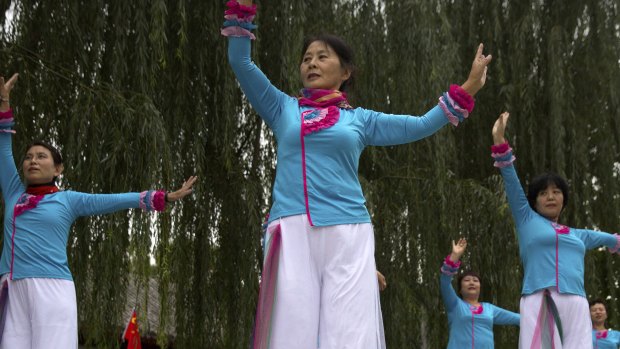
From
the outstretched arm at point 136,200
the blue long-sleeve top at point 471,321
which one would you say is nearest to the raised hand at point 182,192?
the outstretched arm at point 136,200

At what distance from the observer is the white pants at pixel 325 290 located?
133 inches

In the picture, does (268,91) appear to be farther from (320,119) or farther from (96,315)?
(96,315)

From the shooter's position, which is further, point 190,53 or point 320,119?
point 190,53

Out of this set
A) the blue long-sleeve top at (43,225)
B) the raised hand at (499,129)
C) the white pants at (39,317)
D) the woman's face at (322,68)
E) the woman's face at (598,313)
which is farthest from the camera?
the woman's face at (598,313)

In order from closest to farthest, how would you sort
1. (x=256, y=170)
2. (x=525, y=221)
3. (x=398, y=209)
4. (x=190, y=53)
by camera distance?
1. (x=525, y=221)
2. (x=190, y=53)
3. (x=256, y=170)
4. (x=398, y=209)

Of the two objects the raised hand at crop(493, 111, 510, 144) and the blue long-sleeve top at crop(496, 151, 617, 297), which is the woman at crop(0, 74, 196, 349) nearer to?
the raised hand at crop(493, 111, 510, 144)

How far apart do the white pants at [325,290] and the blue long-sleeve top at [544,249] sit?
2.34 metres

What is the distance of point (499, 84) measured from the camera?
9.39m

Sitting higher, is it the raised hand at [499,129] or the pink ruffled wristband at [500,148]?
the raised hand at [499,129]

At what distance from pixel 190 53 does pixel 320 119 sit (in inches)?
133

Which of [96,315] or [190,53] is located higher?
[190,53]

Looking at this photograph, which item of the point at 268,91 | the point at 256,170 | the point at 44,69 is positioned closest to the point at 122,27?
the point at 44,69

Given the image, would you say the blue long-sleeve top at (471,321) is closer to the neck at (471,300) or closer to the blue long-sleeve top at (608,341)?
the neck at (471,300)

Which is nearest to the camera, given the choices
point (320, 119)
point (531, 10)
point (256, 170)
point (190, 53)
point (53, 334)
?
point (320, 119)
